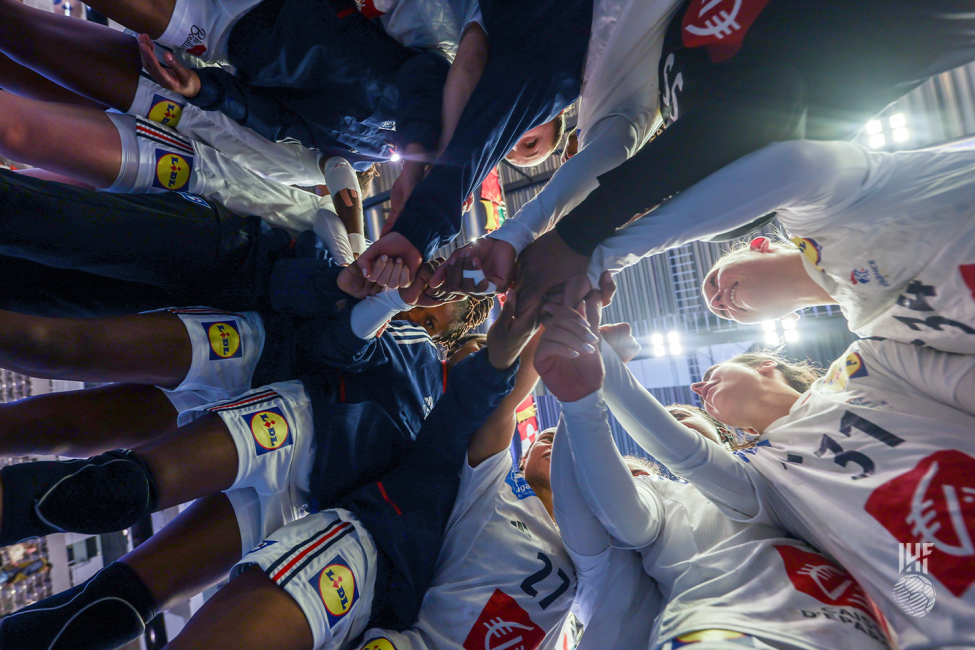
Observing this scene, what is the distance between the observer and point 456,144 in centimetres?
111

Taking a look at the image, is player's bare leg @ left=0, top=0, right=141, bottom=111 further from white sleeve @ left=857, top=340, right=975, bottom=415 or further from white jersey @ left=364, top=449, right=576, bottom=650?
white sleeve @ left=857, top=340, right=975, bottom=415

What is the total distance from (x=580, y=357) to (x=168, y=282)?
126 centimetres

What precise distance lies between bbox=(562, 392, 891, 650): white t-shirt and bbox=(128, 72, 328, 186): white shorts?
139cm

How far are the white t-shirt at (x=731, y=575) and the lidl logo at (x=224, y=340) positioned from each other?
104cm

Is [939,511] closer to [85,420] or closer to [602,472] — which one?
[602,472]

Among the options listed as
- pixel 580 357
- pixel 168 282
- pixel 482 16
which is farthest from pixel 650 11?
pixel 168 282

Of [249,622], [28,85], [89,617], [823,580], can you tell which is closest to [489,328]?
[249,622]

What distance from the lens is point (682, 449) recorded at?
1263mm

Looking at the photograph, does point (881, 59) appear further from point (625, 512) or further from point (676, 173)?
point (625, 512)

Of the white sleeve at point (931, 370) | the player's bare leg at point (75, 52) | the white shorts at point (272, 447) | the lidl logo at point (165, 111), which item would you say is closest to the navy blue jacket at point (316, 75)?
the lidl logo at point (165, 111)

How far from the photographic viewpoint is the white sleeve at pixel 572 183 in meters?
1.04

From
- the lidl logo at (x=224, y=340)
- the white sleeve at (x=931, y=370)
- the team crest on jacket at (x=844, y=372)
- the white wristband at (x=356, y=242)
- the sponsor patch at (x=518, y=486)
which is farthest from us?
the white wristband at (x=356, y=242)

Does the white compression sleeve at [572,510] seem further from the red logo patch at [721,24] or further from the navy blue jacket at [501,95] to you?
the red logo patch at [721,24]

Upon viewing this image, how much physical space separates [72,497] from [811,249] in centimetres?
184
